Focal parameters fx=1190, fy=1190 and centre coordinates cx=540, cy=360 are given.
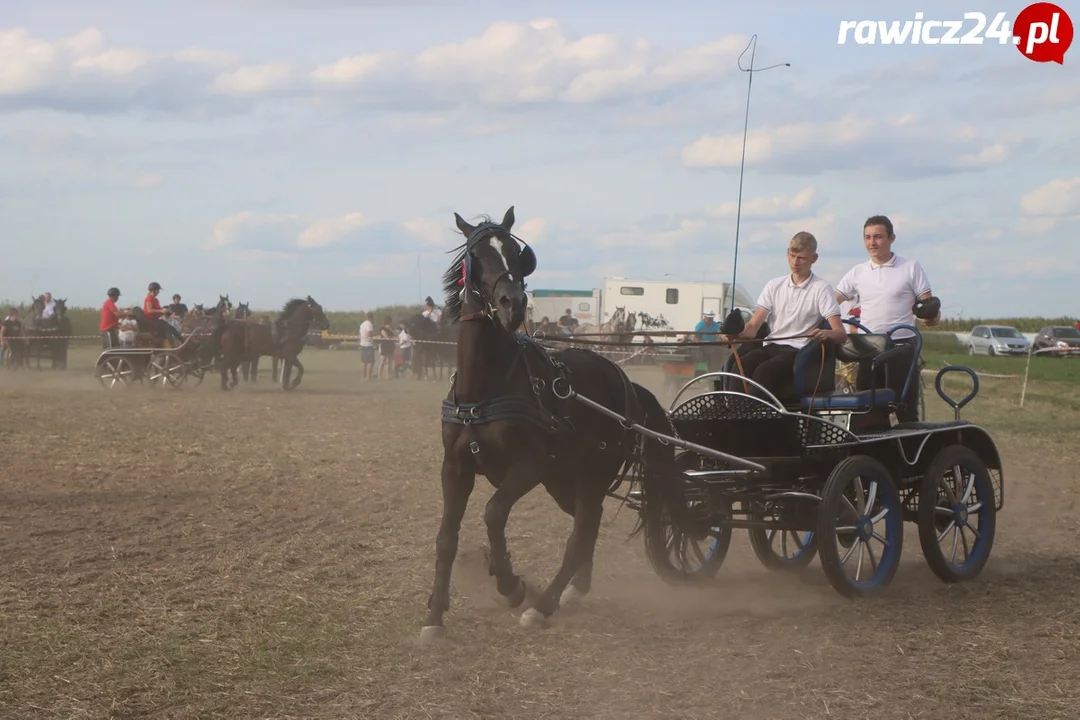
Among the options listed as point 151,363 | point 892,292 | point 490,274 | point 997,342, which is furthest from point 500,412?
point 997,342

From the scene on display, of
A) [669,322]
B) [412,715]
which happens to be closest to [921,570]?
[412,715]

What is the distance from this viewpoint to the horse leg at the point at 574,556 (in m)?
6.03

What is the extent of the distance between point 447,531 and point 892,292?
11.3 feet

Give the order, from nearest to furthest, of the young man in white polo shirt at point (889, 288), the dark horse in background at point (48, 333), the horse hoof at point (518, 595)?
the horse hoof at point (518, 595) < the young man in white polo shirt at point (889, 288) < the dark horse in background at point (48, 333)

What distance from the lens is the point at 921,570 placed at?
7.68 metres

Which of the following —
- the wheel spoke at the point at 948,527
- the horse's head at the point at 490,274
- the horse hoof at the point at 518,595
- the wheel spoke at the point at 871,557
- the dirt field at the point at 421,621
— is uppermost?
the horse's head at the point at 490,274

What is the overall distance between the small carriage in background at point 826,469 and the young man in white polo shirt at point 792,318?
105 millimetres

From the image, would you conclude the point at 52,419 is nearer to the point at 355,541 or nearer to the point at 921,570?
the point at 355,541

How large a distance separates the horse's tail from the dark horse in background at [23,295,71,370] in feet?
83.2

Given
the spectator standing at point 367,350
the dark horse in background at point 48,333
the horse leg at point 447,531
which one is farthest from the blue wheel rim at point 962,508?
the dark horse in background at point 48,333

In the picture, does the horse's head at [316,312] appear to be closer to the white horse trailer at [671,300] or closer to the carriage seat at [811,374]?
the white horse trailer at [671,300]

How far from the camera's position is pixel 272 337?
77.4ft

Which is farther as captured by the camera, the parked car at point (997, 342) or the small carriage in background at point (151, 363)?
the parked car at point (997, 342)

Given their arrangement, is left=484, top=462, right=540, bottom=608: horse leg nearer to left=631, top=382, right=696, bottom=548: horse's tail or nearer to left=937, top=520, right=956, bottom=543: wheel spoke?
left=631, top=382, right=696, bottom=548: horse's tail
